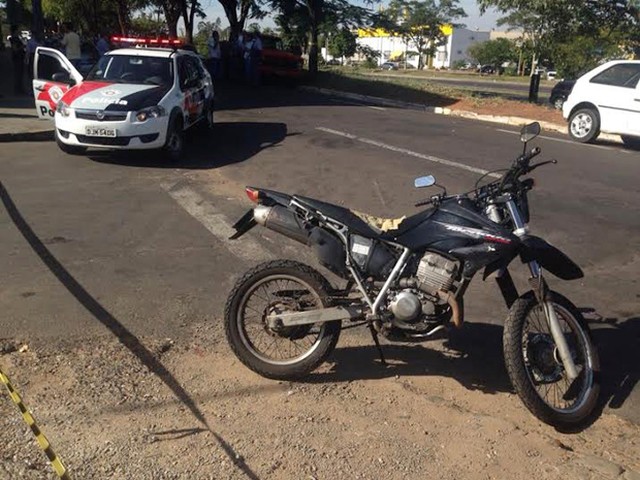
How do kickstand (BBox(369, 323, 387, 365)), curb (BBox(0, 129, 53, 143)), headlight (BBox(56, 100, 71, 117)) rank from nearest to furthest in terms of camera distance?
kickstand (BBox(369, 323, 387, 365)), headlight (BBox(56, 100, 71, 117)), curb (BBox(0, 129, 53, 143))

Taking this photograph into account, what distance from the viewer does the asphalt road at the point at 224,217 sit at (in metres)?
4.83

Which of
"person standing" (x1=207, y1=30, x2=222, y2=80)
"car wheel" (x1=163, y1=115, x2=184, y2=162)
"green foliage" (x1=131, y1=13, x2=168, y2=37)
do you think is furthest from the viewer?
"green foliage" (x1=131, y1=13, x2=168, y2=37)

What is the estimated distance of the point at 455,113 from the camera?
19.3 metres

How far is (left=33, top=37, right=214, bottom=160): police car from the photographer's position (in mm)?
9898

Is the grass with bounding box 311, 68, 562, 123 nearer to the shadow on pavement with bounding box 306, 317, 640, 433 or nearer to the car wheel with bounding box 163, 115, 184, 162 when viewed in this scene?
the car wheel with bounding box 163, 115, 184, 162

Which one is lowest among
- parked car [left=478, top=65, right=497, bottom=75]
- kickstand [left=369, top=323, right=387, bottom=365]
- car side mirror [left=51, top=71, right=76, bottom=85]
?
parked car [left=478, top=65, right=497, bottom=75]

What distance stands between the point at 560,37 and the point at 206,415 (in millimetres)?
19340

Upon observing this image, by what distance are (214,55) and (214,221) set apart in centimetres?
2132

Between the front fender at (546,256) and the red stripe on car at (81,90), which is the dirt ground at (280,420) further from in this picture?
the red stripe on car at (81,90)

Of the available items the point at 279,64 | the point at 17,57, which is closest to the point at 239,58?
the point at 279,64

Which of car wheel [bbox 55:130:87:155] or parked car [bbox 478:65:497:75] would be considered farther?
parked car [bbox 478:65:497:75]

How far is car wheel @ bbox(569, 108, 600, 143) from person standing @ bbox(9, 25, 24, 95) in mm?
13121

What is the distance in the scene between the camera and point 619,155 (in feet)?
41.3

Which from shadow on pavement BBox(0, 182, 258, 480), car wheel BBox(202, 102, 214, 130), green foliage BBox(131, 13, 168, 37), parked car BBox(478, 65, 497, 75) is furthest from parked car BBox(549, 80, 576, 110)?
parked car BBox(478, 65, 497, 75)
